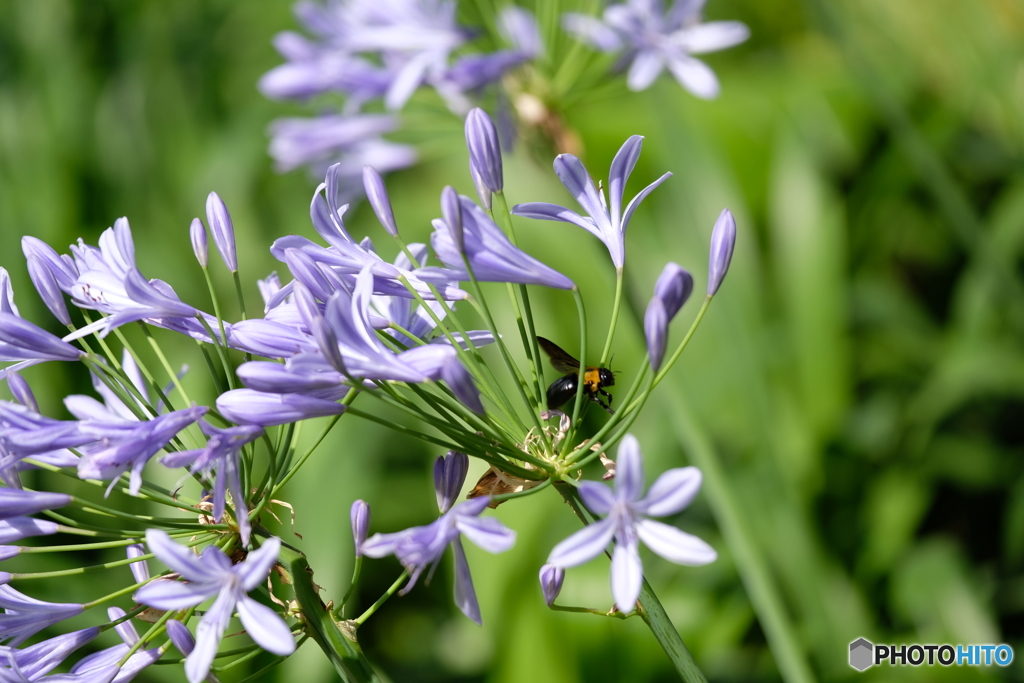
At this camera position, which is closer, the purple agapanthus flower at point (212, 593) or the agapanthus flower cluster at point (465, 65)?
the purple agapanthus flower at point (212, 593)

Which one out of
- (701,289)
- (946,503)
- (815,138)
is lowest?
(946,503)

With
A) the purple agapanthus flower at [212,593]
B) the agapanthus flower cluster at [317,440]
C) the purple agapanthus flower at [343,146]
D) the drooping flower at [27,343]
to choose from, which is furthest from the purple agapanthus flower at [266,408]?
the purple agapanthus flower at [343,146]

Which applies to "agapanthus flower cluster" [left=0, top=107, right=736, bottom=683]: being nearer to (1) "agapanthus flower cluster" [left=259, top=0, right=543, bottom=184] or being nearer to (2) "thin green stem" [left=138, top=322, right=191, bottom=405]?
(2) "thin green stem" [left=138, top=322, right=191, bottom=405]

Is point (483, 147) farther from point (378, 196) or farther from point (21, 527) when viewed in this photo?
point (21, 527)

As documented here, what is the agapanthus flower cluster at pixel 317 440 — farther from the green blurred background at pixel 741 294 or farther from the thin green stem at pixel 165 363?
the green blurred background at pixel 741 294

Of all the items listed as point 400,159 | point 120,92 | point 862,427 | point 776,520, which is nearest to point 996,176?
point 862,427

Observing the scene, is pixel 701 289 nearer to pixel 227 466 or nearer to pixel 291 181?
pixel 291 181

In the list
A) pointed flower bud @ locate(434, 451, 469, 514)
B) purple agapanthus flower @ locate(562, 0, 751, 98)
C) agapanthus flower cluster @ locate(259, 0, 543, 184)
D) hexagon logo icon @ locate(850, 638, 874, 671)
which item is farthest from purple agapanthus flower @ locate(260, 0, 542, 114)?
hexagon logo icon @ locate(850, 638, 874, 671)
